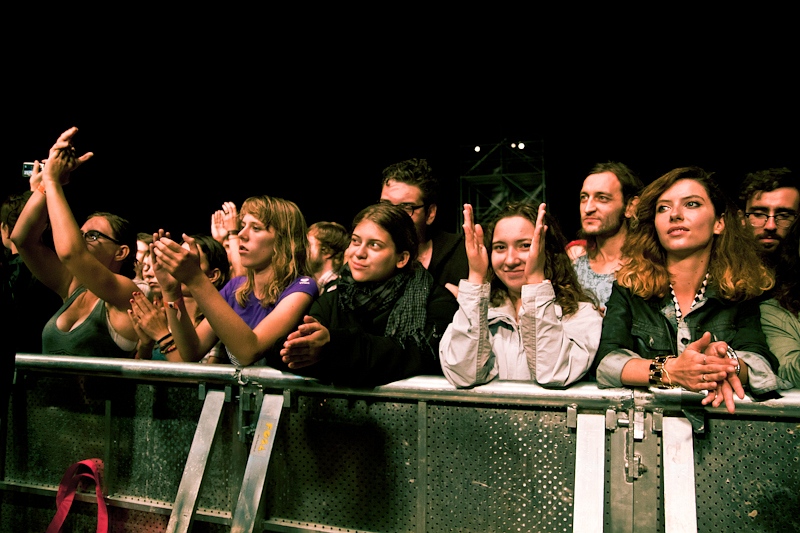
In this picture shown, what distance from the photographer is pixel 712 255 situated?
A: 7.59 feet

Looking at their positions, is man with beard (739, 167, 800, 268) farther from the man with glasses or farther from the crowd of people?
the man with glasses

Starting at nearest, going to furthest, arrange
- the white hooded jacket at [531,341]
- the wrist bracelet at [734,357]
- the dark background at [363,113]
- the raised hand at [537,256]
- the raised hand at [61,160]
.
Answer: the wrist bracelet at [734,357], the white hooded jacket at [531,341], the raised hand at [537,256], the raised hand at [61,160], the dark background at [363,113]

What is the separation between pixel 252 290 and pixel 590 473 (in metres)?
1.86

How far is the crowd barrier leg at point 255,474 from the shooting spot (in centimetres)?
215

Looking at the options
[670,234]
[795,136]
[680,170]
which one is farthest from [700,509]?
[795,136]

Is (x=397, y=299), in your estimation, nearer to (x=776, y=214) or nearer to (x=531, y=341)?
(x=531, y=341)

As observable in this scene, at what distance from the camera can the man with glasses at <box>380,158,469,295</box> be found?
3322 millimetres

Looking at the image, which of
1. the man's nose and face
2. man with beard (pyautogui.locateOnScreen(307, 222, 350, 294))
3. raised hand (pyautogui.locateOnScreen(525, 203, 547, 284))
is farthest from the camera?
man with beard (pyautogui.locateOnScreen(307, 222, 350, 294))

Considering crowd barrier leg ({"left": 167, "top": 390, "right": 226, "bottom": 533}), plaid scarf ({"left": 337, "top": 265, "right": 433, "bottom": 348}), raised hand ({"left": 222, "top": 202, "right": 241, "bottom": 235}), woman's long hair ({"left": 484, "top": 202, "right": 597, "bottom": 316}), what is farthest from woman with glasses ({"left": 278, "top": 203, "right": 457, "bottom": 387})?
raised hand ({"left": 222, "top": 202, "right": 241, "bottom": 235})

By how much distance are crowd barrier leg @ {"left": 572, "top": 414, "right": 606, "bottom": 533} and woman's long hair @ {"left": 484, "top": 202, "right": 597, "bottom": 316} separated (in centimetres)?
54

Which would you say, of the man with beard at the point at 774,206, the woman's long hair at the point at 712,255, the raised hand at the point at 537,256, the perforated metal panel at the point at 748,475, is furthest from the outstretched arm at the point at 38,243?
the man with beard at the point at 774,206

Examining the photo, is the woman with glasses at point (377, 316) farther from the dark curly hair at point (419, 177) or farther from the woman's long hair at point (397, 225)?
the dark curly hair at point (419, 177)

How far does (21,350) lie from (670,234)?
128 inches

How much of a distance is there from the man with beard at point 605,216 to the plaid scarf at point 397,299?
1119 mm
